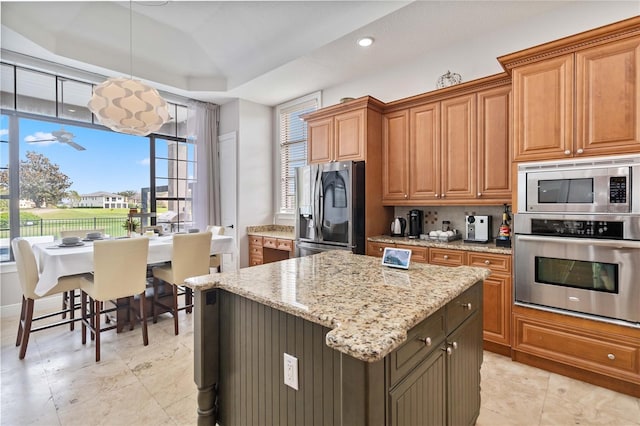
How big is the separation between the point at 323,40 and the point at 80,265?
315 cm

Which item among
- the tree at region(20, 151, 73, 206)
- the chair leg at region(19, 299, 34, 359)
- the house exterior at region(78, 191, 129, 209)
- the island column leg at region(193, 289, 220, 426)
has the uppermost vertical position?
the tree at region(20, 151, 73, 206)

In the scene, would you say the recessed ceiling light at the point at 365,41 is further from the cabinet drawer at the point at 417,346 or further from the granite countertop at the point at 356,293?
the cabinet drawer at the point at 417,346

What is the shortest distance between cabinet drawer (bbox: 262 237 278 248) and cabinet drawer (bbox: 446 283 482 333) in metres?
3.19

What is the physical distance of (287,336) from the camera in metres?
1.26

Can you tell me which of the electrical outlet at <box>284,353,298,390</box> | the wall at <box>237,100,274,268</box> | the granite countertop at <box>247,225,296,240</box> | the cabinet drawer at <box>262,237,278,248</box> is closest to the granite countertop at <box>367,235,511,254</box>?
the cabinet drawer at <box>262,237,278,248</box>

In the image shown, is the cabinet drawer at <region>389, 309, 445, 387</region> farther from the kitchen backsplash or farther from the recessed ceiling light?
the recessed ceiling light

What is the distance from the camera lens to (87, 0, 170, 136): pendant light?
2.88 m

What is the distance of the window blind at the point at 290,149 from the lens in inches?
199

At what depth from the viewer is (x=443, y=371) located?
1330 mm

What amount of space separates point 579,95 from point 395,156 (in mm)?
1694

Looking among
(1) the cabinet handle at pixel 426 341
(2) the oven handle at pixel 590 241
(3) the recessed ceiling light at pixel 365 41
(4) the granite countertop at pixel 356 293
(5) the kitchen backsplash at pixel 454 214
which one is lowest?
(1) the cabinet handle at pixel 426 341

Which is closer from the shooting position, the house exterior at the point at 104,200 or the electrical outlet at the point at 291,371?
the electrical outlet at the point at 291,371

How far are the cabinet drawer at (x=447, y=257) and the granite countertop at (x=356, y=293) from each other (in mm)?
1185

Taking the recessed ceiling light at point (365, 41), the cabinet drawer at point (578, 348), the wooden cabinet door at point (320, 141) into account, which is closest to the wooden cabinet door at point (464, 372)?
the cabinet drawer at point (578, 348)
